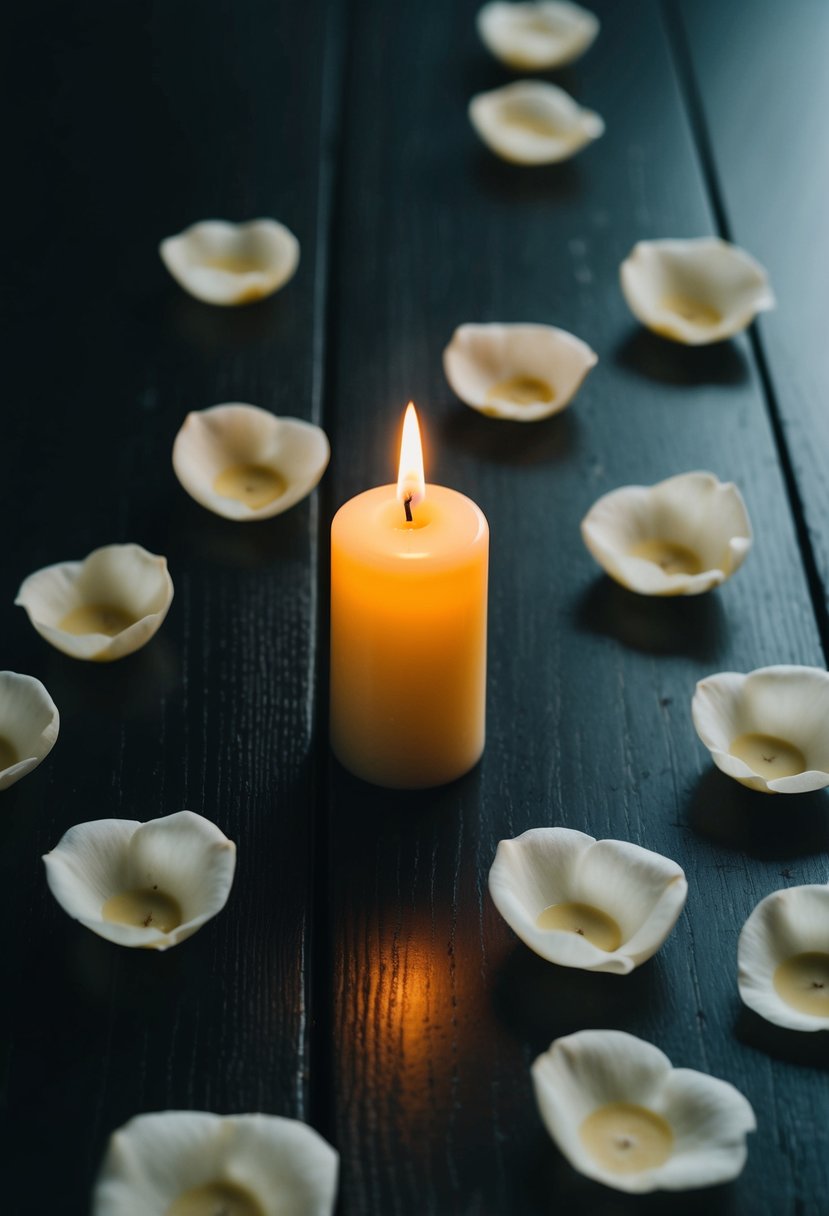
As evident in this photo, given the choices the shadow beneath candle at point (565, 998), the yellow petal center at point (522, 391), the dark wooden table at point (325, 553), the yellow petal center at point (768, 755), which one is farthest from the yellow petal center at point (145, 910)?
the yellow petal center at point (522, 391)

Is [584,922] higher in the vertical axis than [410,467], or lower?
lower

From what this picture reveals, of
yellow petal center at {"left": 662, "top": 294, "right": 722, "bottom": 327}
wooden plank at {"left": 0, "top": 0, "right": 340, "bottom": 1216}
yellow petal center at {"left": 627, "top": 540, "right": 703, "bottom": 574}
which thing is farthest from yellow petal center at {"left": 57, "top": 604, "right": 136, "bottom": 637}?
yellow petal center at {"left": 662, "top": 294, "right": 722, "bottom": 327}

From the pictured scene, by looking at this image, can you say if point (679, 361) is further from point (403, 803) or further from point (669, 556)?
point (403, 803)

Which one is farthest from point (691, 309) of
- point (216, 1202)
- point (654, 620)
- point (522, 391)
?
point (216, 1202)

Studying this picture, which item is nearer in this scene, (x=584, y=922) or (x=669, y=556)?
(x=584, y=922)

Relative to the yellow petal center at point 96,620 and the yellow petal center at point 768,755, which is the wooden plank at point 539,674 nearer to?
the yellow petal center at point 768,755

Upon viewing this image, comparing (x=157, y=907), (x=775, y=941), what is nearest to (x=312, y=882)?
(x=157, y=907)

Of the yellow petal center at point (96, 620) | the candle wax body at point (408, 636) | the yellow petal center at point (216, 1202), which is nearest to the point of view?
the yellow petal center at point (216, 1202)
